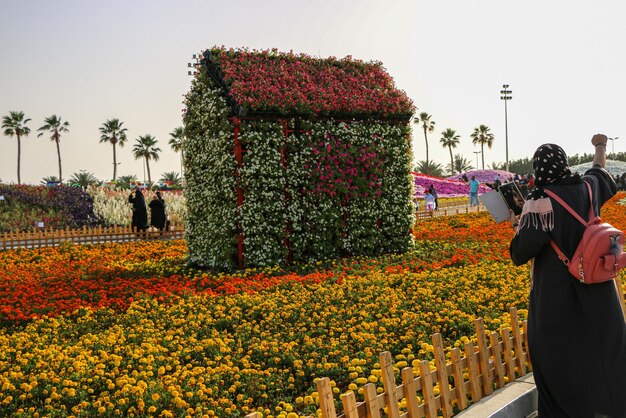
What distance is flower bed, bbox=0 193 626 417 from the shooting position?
550cm

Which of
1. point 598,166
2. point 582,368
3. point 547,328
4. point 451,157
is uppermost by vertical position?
point 451,157

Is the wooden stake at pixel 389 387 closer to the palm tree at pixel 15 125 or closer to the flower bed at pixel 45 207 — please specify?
the flower bed at pixel 45 207

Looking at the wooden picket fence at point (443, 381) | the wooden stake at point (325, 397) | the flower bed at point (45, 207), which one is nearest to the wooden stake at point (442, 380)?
the wooden picket fence at point (443, 381)

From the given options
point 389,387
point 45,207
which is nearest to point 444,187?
point 45,207

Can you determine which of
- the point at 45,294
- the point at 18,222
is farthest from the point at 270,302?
the point at 18,222

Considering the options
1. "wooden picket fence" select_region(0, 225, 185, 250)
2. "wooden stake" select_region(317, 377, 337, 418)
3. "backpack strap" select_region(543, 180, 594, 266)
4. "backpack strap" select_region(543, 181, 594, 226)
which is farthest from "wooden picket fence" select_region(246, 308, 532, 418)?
"wooden picket fence" select_region(0, 225, 185, 250)

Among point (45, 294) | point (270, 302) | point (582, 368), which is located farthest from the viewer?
point (45, 294)

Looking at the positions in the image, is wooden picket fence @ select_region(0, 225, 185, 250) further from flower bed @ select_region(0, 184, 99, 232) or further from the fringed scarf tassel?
the fringed scarf tassel

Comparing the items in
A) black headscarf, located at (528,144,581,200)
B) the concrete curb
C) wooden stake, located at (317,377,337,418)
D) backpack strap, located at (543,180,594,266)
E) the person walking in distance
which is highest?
the person walking in distance

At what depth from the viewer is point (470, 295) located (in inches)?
338

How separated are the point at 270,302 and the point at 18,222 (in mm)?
23745

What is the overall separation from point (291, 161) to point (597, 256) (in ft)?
30.2

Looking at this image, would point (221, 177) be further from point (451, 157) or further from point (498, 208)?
point (451, 157)

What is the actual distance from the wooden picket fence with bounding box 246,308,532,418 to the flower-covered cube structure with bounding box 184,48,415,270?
7276mm
